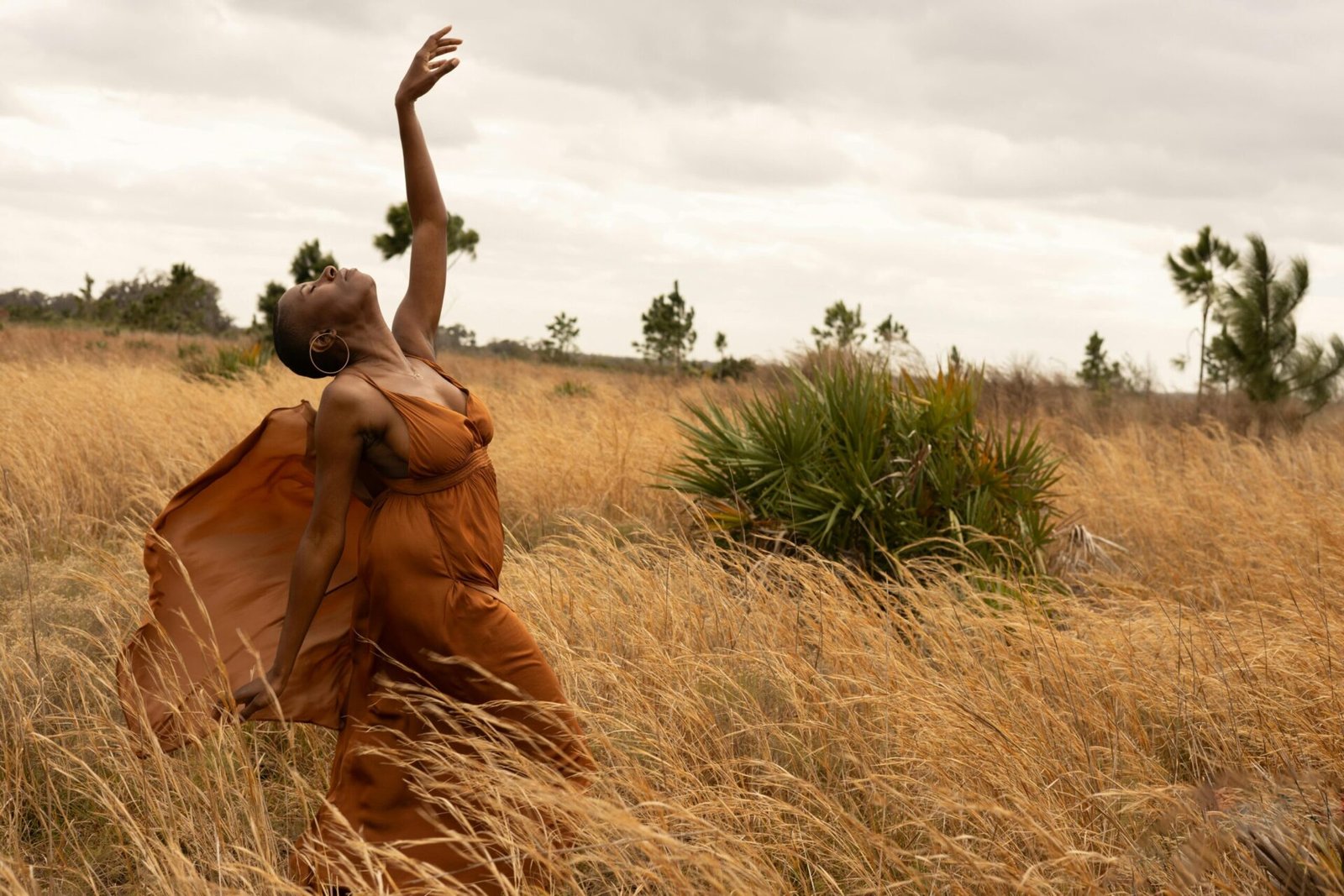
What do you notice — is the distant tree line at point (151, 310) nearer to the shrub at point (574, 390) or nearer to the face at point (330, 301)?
the shrub at point (574, 390)

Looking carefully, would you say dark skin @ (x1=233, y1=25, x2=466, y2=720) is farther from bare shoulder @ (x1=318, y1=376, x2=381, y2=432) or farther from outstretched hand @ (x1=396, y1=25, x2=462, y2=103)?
outstretched hand @ (x1=396, y1=25, x2=462, y2=103)

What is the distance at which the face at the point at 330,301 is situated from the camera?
302 cm

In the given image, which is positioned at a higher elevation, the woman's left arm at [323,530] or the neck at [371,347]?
the neck at [371,347]

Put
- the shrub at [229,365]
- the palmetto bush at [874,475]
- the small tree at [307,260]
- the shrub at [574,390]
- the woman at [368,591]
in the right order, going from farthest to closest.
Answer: the small tree at [307,260] → the shrub at [574,390] → the shrub at [229,365] → the palmetto bush at [874,475] → the woman at [368,591]

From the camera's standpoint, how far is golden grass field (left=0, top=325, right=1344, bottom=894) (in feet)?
9.86

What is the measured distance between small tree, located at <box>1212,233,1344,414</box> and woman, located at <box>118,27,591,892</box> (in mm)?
18232

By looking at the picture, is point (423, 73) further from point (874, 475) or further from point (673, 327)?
point (673, 327)

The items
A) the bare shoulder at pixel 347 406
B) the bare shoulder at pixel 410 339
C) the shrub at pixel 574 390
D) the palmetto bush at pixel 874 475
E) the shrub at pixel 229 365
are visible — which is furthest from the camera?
the shrub at pixel 574 390

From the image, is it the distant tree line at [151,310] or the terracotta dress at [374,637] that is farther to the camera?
the distant tree line at [151,310]

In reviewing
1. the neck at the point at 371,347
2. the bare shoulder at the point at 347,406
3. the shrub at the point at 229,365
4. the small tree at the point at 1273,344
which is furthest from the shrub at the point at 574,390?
the bare shoulder at the point at 347,406

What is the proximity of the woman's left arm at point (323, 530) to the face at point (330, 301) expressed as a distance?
8.6 inches

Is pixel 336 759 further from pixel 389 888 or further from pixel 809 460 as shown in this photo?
pixel 809 460

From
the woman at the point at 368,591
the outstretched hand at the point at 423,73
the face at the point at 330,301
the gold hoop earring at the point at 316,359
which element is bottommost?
the woman at the point at 368,591

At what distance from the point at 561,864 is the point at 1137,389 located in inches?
915
